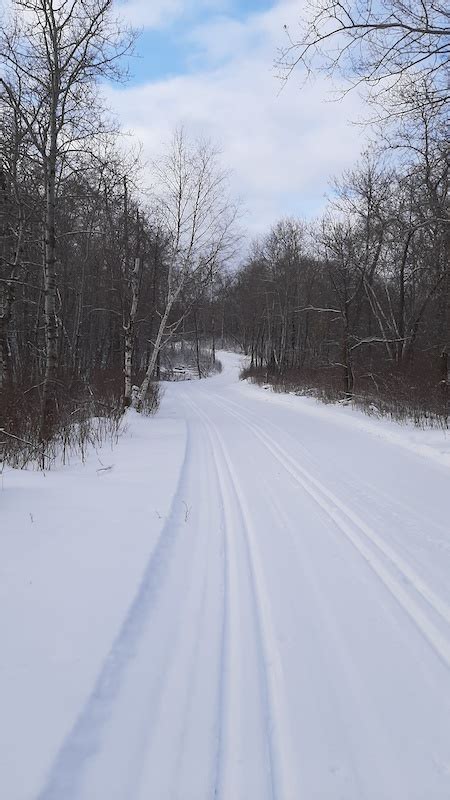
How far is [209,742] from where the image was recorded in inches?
84.4

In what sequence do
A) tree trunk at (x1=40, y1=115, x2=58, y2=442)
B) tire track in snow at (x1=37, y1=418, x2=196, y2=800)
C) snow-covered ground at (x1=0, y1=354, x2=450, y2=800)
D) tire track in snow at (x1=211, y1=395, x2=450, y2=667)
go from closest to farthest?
tire track in snow at (x1=37, y1=418, x2=196, y2=800) → snow-covered ground at (x1=0, y1=354, x2=450, y2=800) → tire track in snow at (x1=211, y1=395, x2=450, y2=667) → tree trunk at (x1=40, y1=115, x2=58, y2=442)

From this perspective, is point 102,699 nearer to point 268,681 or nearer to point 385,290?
point 268,681

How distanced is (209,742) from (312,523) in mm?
3243

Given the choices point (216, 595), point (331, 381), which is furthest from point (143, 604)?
point (331, 381)

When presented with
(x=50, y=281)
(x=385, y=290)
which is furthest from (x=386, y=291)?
(x=50, y=281)

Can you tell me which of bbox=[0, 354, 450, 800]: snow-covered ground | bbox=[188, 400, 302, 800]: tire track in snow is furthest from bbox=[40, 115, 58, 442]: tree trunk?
bbox=[188, 400, 302, 800]: tire track in snow

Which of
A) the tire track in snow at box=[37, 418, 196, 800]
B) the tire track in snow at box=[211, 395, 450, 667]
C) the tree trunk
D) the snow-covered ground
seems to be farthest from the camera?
the tree trunk

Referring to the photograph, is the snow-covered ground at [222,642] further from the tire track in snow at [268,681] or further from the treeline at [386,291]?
the treeline at [386,291]

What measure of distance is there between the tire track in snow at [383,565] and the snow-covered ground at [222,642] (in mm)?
19

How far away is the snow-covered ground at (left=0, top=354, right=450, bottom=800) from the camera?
1995 millimetres

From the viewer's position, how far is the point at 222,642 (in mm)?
2963

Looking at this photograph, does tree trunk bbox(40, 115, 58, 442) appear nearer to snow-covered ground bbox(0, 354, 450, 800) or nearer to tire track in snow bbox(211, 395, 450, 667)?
snow-covered ground bbox(0, 354, 450, 800)

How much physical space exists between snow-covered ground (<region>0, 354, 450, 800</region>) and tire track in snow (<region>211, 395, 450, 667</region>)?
0.02 meters

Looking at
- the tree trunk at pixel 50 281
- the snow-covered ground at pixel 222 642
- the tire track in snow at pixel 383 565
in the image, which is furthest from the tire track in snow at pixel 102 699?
the tree trunk at pixel 50 281
